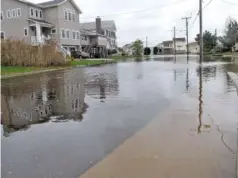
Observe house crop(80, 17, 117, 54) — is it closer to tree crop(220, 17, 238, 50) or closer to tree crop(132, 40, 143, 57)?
tree crop(132, 40, 143, 57)

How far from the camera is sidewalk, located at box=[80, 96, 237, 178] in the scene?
4508mm

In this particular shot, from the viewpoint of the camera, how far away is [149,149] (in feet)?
18.2

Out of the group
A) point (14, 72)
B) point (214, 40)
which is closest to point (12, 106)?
point (14, 72)

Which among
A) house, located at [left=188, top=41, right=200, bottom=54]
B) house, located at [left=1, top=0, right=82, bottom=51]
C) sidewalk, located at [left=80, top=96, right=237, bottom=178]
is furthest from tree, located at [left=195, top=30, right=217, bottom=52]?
sidewalk, located at [left=80, top=96, right=237, bottom=178]

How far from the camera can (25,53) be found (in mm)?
29219

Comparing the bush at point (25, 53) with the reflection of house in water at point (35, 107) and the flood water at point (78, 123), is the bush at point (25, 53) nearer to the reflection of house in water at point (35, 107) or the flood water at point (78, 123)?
the reflection of house in water at point (35, 107)

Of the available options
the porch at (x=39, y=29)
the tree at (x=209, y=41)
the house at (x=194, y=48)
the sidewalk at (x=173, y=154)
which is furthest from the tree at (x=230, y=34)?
the sidewalk at (x=173, y=154)

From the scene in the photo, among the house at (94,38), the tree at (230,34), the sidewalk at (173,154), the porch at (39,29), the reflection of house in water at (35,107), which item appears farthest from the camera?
the tree at (230,34)

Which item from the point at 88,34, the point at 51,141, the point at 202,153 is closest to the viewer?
the point at 202,153

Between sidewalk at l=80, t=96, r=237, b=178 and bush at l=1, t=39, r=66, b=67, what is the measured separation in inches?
945

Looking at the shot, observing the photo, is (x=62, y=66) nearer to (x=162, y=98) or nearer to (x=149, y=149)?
(x=162, y=98)

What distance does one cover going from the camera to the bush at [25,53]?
2859cm

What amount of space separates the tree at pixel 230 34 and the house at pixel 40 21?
3906cm

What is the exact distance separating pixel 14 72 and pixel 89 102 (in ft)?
52.0
